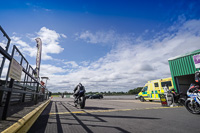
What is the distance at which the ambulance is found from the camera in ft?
39.6

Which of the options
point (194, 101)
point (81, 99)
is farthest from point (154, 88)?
point (81, 99)

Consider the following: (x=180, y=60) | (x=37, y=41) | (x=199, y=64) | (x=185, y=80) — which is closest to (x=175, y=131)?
(x=199, y=64)

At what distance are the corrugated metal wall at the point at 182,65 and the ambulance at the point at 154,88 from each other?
72 centimetres

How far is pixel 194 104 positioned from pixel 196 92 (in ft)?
1.77

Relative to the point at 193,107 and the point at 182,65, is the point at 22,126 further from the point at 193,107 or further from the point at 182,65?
the point at 182,65

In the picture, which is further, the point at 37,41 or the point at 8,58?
the point at 37,41

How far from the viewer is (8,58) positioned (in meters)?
2.52

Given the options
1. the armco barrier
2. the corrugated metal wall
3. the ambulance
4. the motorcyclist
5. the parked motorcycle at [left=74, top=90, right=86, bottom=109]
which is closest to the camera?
the armco barrier

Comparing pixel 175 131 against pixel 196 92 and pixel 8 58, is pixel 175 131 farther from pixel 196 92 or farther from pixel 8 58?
pixel 8 58

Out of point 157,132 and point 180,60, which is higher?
point 180,60

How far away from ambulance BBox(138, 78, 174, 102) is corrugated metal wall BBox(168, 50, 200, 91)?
0.72 m

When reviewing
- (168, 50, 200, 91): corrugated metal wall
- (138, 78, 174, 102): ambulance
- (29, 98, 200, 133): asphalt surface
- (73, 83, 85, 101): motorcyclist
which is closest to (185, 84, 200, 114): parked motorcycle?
(29, 98, 200, 133): asphalt surface

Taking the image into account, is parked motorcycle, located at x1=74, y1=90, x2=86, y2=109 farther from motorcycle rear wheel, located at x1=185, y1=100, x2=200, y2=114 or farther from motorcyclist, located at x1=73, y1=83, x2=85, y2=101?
motorcycle rear wheel, located at x1=185, y1=100, x2=200, y2=114

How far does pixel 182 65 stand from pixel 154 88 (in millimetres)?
3702
